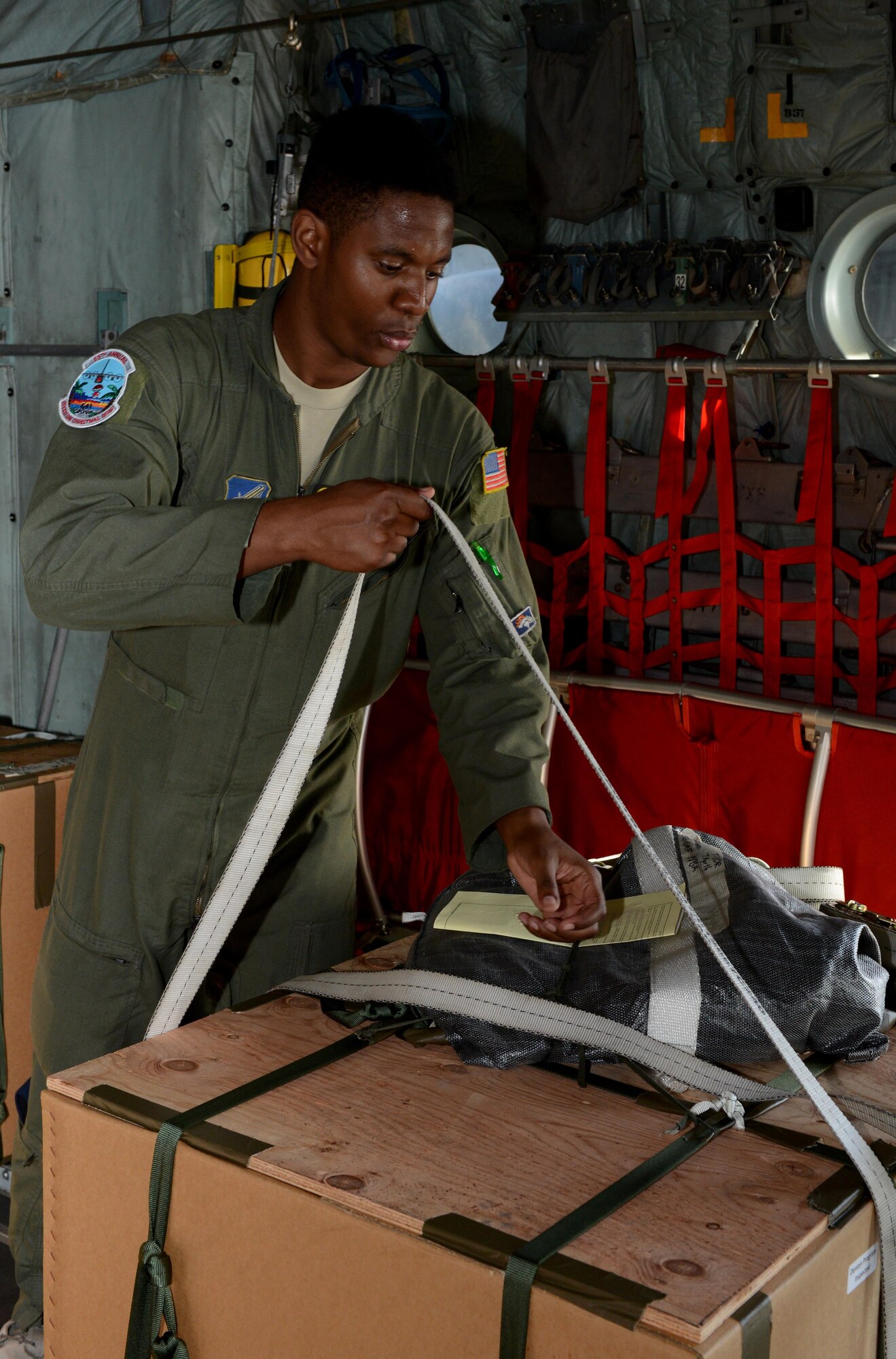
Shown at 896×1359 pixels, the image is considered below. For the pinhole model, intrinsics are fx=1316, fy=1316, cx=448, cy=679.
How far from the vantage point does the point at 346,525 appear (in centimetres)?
168

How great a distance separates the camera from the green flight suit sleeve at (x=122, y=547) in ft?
5.83

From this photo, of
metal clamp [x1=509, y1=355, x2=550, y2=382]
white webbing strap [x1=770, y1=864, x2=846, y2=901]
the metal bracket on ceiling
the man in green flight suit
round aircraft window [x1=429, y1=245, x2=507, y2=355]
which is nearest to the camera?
white webbing strap [x1=770, y1=864, x2=846, y2=901]

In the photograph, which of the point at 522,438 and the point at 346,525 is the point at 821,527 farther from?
the point at 346,525

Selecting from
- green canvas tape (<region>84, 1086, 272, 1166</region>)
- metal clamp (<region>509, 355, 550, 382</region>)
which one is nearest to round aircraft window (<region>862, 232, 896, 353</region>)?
metal clamp (<region>509, 355, 550, 382</region>)

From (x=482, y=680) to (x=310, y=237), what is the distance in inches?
30.7

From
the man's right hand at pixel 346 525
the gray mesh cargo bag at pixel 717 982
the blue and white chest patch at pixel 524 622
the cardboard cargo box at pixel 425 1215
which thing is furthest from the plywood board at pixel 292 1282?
the blue and white chest patch at pixel 524 622

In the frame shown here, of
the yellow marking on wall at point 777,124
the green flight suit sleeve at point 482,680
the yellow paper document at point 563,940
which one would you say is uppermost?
the yellow marking on wall at point 777,124

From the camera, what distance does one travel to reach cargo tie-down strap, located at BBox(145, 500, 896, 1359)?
4.49 feet

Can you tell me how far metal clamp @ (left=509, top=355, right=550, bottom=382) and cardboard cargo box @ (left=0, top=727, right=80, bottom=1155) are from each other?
1679 mm

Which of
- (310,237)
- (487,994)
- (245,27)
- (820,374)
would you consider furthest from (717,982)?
(245,27)

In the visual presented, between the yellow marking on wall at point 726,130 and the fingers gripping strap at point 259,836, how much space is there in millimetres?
2575

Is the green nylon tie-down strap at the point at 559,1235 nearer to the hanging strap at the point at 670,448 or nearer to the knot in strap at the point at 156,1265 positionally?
the knot in strap at the point at 156,1265

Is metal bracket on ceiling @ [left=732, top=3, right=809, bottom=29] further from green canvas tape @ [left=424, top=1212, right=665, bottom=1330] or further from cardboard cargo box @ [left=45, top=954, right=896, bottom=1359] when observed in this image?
green canvas tape @ [left=424, top=1212, right=665, bottom=1330]

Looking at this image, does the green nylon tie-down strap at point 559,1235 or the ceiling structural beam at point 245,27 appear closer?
the green nylon tie-down strap at point 559,1235
